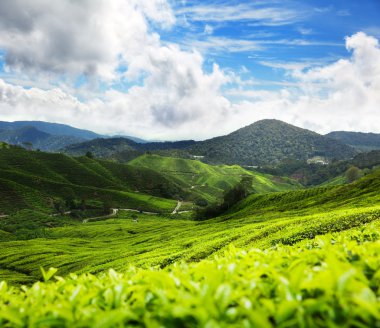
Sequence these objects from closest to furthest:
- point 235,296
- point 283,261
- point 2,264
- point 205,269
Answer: point 235,296 → point 205,269 → point 283,261 → point 2,264

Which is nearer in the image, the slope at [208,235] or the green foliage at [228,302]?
the green foliage at [228,302]

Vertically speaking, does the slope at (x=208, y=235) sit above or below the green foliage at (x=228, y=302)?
below

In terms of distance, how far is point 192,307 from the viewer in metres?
3.82

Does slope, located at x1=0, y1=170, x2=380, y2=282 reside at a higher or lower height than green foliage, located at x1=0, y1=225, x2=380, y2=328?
lower

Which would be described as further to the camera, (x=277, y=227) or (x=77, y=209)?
(x=77, y=209)

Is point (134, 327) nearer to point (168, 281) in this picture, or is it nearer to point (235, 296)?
point (168, 281)

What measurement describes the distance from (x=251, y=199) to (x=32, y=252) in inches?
3015

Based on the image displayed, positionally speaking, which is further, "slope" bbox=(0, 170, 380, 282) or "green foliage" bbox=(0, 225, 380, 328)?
"slope" bbox=(0, 170, 380, 282)

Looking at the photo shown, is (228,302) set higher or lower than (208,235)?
higher

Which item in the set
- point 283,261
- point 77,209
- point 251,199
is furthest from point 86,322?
point 77,209

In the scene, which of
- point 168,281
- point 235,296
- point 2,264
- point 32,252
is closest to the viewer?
point 235,296

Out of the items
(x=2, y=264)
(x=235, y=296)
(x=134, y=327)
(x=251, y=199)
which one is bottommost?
(x=2, y=264)

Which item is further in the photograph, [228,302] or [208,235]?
[208,235]

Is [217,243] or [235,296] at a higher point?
[235,296]
